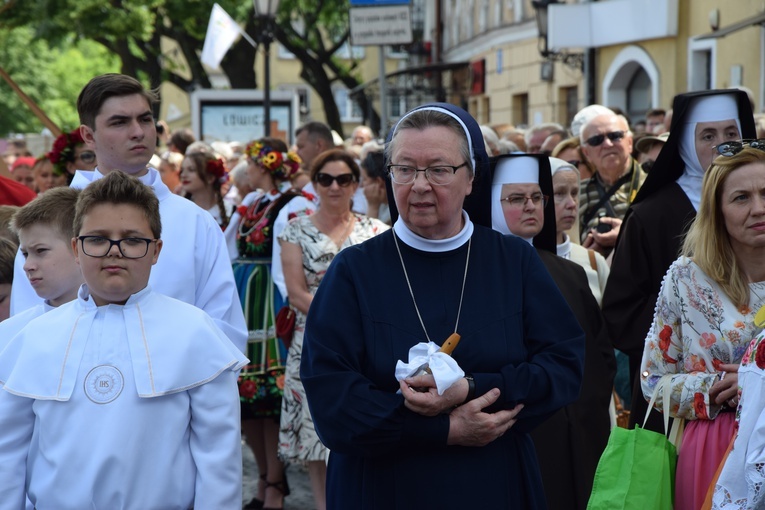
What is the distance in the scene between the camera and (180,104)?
207 feet

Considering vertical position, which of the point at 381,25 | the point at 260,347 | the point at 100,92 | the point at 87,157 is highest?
the point at 381,25

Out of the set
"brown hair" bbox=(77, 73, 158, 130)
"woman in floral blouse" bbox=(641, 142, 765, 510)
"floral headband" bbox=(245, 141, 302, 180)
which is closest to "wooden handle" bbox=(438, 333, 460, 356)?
"woman in floral blouse" bbox=(641, 142, 765, 510)

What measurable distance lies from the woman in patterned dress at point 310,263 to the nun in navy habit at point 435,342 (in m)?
3.74

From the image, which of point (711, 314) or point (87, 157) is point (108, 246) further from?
point (87, 157)

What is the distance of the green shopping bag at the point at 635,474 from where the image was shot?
4141 mm

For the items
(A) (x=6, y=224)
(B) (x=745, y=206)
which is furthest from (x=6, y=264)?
(B) (x=745, y=206)

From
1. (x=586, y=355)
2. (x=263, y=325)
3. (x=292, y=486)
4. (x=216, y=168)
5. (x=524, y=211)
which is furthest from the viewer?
(x=216, y=168)

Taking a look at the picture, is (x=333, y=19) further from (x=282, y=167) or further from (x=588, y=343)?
(x=588, y=343)

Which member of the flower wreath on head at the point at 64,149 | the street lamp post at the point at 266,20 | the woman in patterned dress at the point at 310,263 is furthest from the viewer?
the street lamp post at the point at 266,20

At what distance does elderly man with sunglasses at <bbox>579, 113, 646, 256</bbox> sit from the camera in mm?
8078

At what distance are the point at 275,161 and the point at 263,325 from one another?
1.34 m

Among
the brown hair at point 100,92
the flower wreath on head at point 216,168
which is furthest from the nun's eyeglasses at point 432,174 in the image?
the flower wreath on head at point 216,168

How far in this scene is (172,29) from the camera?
102 feet

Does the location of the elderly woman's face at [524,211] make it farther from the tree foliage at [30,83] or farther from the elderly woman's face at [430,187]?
the tree foliage at [30,83]
